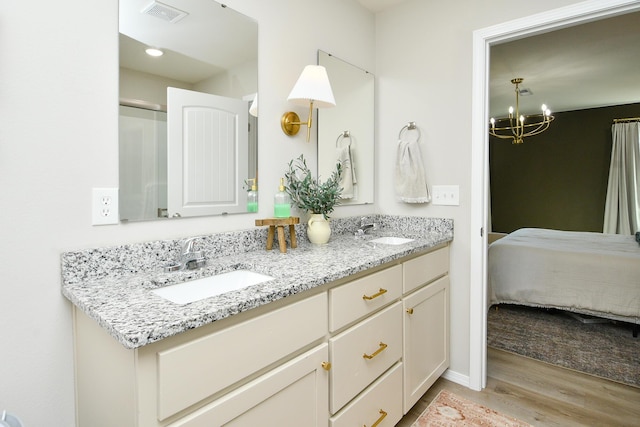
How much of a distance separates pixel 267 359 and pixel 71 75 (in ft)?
3.34

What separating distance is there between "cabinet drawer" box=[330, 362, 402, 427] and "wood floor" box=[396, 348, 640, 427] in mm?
245

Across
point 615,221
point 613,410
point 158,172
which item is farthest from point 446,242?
point 615,221

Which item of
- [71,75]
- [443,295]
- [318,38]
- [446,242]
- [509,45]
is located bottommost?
[443,295]

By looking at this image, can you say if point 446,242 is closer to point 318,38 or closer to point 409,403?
point 409,403

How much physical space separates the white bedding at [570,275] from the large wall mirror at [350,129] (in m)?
1.72

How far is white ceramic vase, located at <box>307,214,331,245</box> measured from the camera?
1.74m

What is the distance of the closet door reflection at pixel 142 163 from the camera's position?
46.8 inches

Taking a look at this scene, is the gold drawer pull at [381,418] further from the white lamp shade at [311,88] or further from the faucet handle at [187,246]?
the white lamp shade at [311,88]

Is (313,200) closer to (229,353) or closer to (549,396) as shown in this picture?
(229,353)

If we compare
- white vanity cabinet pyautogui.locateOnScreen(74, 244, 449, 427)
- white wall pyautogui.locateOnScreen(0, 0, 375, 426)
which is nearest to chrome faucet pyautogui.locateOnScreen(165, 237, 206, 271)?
white wall pyautogui.locateOnScreen(0, 0, 375, 426)

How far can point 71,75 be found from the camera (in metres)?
1.06

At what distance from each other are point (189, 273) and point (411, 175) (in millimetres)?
1484

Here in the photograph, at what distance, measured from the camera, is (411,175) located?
2184 millimetres

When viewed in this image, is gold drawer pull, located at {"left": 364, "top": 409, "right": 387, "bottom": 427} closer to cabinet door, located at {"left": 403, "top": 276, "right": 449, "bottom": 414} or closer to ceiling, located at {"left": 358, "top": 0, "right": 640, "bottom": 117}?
cabinet door, located at {"left": 403, "top": 276, "right": 449, "bottom": 414}
